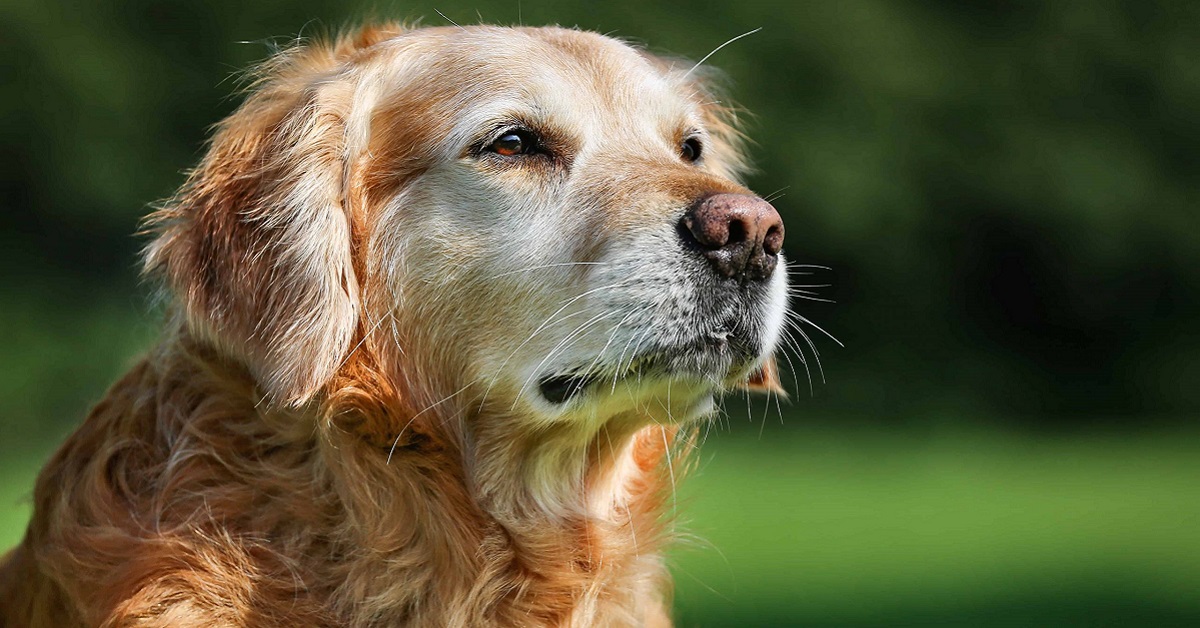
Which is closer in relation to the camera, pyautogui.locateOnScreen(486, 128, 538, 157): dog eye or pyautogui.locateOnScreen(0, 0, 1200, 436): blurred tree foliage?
pyautogui.locateOnScreen(486, 128, 538, 157): dog eye

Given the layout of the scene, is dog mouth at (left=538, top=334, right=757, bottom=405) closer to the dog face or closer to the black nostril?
the dog face

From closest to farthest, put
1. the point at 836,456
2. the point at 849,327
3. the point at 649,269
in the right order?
the point at 649,269 → the point at 836,456 → the point at 849,327

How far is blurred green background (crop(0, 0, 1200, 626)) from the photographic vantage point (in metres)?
11.8

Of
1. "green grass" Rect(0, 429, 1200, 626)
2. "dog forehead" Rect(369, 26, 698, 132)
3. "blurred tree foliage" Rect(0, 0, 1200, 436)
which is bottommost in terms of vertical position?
"green grass" Rect(0, 429, 1200, 626)

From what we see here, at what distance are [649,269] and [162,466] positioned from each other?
1304mm

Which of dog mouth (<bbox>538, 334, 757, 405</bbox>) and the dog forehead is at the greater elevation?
the dog forehead

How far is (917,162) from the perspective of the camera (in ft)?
46.3

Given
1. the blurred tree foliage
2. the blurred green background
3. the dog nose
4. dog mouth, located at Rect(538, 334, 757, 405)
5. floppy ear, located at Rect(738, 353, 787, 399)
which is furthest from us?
the blurred tree foliage

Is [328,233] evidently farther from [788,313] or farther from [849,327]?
[849,327]

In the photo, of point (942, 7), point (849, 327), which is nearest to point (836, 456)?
point (849, 327)

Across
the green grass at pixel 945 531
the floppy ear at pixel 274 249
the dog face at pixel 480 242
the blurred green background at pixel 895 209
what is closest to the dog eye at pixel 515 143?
the dog face at pixel 480 242

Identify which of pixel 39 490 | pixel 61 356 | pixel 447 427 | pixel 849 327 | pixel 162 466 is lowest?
pixel 61 356

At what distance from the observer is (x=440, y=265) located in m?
3.15

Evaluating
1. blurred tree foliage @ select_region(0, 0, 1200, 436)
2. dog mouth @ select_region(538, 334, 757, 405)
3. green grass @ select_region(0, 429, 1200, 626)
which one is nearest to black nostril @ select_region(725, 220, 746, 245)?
dog mouth @ select_region(538, 334, 757, 405)
